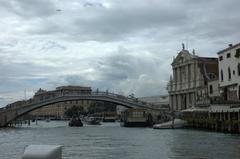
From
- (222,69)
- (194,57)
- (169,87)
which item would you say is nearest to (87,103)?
(169,87)

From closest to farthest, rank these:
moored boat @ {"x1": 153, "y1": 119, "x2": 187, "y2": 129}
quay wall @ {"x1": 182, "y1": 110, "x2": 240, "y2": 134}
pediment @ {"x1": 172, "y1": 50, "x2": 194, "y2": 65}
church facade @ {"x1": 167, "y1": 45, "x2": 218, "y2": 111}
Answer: quay wall @ {"x1": 182, "y1": 110, "x2": 240, "y2": 134} → moored boat @ {"x1": 153, "y1": 119, "x2": 187, "y2": 129} → church facade @ {"x1": 167, "y1": 45, "x2": 218, "y2": 111} → pediment @ {"x1": 172, "y1": 50, "x2": 194, "y2": 65}

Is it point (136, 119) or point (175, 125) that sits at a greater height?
point (136, 119)

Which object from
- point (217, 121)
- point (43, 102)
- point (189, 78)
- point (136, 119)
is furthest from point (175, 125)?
point (189, 78)

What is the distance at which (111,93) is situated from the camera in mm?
63281

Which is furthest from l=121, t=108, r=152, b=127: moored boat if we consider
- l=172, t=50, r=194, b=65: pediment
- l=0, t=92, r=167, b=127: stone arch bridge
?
l=172, t=50, r=194, b=65: pediment

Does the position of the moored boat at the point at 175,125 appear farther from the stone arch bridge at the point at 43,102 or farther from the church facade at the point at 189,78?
the church facade at the point at 189,78

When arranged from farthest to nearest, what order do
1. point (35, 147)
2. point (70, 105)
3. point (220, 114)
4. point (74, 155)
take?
point (70, 105), point (220, 114), point (74, 155), point (35, 147)

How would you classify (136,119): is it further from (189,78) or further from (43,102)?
(189,78)

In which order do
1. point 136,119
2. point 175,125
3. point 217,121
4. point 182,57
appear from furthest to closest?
point 182,57, point 136,119, point 175,125, point 217,121

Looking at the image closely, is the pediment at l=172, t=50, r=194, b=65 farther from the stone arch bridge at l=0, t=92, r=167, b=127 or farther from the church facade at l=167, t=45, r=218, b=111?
the stone arch bridge at l=0, t=92, r=167, b=127

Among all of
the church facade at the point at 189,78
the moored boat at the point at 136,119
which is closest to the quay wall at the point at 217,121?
the moored boat at the point at 136,119

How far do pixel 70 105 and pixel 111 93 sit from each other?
81182mm

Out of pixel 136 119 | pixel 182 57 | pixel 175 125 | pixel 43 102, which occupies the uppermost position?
pixel 182 57

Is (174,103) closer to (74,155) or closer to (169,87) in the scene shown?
(169,87)
